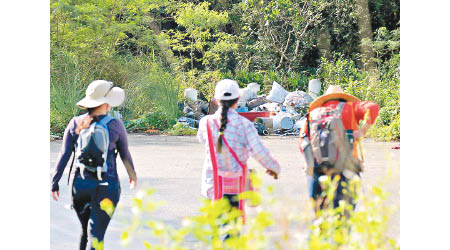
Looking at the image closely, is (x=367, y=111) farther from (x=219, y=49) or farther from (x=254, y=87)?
(x=219, y=49)

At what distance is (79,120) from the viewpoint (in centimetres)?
439

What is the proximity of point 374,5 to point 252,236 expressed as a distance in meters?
21.5

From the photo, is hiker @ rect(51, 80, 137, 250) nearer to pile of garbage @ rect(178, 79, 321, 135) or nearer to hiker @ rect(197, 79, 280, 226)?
hiker @ rect(197, 79, 280, 226)

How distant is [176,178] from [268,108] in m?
8.02

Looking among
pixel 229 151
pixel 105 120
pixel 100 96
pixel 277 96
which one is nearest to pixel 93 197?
pixel 105 120

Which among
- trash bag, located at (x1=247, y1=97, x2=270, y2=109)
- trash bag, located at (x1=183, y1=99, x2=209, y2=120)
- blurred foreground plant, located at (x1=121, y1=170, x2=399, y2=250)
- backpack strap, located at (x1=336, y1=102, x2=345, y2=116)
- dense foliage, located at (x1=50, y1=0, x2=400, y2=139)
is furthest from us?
trash bag, located at (x1=247, y1=97, x2=270, y2=109)

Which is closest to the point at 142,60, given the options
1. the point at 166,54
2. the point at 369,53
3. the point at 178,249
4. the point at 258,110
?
the point at 166,54

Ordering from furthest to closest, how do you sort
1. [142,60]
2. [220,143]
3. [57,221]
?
[142,60] < [57,221] < [220,143]

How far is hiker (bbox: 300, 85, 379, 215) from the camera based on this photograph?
4504 millimetres

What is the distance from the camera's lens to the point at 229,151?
4.21 meters

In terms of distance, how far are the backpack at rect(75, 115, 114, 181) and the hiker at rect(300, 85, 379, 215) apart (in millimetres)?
1517

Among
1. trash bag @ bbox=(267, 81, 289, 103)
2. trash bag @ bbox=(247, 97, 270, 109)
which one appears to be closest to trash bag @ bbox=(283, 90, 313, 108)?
trash bag @ bbox=(267, 81, 289, 103)

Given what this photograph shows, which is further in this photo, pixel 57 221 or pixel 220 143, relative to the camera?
pixel 57 221

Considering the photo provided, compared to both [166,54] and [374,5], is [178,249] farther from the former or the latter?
[374,5]
